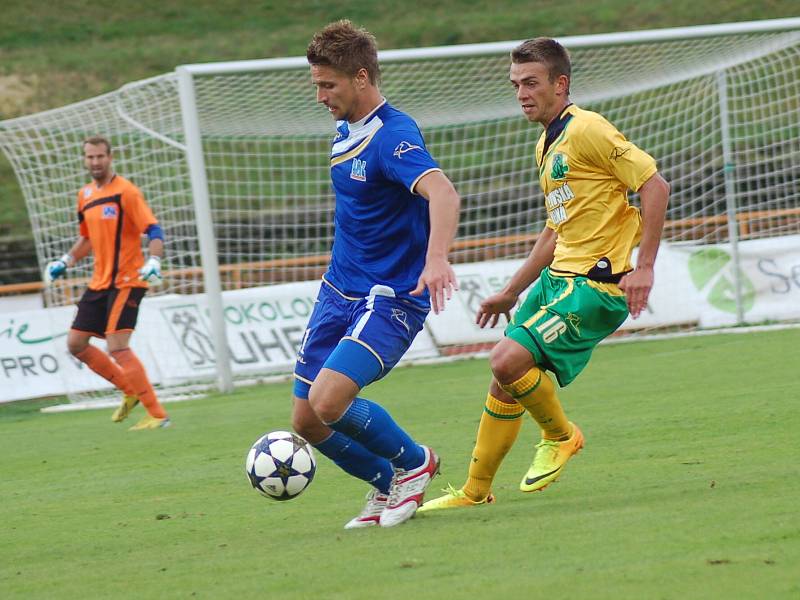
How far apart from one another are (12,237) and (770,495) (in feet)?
64.8

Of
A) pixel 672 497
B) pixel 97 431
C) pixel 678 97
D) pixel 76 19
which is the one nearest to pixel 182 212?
pixel 97 431

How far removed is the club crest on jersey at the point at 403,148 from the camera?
16.6 feet

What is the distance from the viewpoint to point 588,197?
5.56 m

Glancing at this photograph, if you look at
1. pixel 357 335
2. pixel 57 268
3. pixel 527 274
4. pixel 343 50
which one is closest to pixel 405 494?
pixel 357 335

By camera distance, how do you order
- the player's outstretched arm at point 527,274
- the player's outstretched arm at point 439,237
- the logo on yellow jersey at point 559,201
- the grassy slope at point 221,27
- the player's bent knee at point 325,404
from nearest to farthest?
the player's outstretched arm at point 439,237 → the player's bent knee at point 325,404 → the logo on yellow jersey at point 559,201 → the player's outstretched arm at point 527,274 → the grassy slope at point 221,27

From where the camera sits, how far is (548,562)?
13.5ft

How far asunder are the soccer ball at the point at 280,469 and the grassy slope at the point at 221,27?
2430cm

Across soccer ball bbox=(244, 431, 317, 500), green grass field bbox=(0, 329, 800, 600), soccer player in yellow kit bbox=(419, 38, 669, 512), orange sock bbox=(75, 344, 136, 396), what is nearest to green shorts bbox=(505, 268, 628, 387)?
soccer player in yellow kit bbox=(419, 38, 669, 512)

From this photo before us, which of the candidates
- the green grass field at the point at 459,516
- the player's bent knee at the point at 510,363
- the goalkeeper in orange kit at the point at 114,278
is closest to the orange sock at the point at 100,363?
the goalkeeper in orange kit at the point at 114,278

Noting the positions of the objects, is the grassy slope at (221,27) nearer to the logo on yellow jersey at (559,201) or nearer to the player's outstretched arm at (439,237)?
the logo on yellow jersey at (559,201)

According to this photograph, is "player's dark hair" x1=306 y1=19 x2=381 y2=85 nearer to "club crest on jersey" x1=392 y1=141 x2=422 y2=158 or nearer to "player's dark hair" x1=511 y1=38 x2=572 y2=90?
"club crest on jersey" x1=392 y1=141 x2=422 y2=158

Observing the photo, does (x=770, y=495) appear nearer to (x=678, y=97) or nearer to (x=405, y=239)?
(x=405, y=239)

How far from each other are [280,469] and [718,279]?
9.96 meters

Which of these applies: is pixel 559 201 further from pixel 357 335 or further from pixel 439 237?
pixel 357 335
